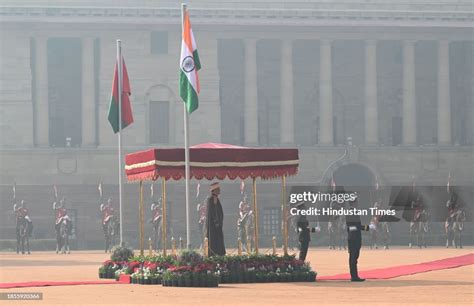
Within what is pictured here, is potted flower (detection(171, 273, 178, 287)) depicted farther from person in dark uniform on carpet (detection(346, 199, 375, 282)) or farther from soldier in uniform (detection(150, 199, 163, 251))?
soldier in uniform (detection(150, 199, 163, 251))

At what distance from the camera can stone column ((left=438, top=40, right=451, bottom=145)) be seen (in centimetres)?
11388

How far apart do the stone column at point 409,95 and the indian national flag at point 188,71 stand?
69.6 meters

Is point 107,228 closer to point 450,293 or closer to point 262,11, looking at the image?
point 262,11

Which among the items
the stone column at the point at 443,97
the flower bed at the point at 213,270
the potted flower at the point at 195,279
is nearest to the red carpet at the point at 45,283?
the flower bed at the point at 213,270

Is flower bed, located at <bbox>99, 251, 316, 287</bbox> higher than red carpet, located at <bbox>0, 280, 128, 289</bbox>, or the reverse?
flower bed, located at <bbox>99, 251, 316, 287</bbox>

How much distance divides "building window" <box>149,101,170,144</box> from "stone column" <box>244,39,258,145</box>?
539 centimetres

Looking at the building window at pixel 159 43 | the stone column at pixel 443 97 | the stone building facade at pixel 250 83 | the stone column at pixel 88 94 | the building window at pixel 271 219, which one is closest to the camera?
the building window at pixel 271 219

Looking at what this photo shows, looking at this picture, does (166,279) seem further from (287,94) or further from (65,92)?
(65,92)

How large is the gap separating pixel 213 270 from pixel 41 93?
69.0m

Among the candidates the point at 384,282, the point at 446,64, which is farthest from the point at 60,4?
the point at 384,282

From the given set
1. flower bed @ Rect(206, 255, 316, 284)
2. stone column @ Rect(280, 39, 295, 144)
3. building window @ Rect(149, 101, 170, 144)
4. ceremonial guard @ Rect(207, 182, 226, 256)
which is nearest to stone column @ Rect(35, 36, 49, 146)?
building window @ Rect(149, 101, 170, 144)

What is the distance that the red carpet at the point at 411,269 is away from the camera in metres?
46.6

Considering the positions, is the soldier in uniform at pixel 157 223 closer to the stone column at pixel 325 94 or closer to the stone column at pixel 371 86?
the stone column at pixel 325 94

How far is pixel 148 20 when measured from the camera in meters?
109
